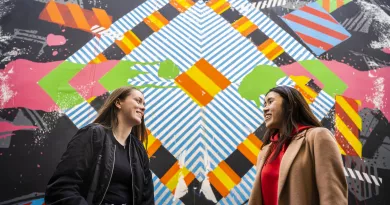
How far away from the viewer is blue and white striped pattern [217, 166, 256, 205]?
1.98m

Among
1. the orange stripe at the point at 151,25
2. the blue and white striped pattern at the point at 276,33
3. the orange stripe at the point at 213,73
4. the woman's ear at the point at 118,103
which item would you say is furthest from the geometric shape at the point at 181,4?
the woman's ear at the point at 118,103

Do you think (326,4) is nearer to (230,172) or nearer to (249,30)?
(249,30)

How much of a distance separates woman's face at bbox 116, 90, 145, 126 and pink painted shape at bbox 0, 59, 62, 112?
0.76m

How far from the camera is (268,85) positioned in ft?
7.32

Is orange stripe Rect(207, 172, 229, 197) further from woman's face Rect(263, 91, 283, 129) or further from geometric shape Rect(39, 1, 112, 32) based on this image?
geometric shape Rect(39, 1, 112, 32)

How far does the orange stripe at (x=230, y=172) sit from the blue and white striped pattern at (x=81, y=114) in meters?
0.92

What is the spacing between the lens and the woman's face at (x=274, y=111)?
1497 mm

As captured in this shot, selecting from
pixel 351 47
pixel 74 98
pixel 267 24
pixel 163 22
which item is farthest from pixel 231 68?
pixel 74 98

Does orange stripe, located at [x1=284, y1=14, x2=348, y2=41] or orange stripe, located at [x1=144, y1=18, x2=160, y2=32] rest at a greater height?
orange stripe, located at [x1=144, y1=18, x2=160, y2=32]

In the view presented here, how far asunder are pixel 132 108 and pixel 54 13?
127cm

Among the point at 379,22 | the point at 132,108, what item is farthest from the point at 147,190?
the point at 379,22

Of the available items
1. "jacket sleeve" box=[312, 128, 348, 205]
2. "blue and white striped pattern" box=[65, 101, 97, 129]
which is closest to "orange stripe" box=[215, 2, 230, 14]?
"blue and white striped pattern" box=[65, 101, 97, 129]

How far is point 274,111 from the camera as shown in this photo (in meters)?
1.50

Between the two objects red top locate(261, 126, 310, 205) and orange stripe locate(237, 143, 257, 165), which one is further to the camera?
orange stripe locate(237, 143, 257, 165)
